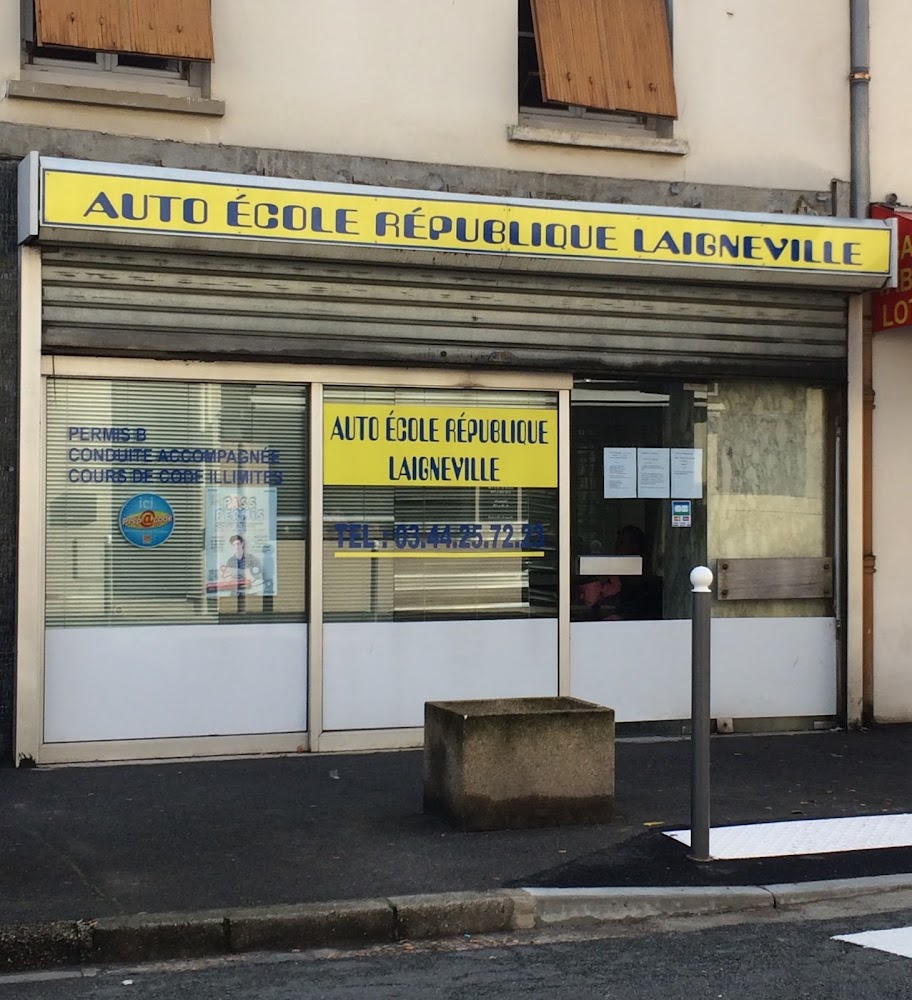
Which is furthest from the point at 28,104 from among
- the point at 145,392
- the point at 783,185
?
the point at 783,185

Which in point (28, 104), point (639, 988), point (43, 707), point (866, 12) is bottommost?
point (639, 988)

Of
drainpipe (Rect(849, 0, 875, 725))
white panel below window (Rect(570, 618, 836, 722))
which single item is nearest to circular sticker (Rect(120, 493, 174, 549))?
white panel below window (Rect(570, 618, 836, 722))

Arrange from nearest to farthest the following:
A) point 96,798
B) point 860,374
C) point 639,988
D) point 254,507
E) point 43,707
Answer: point 639,988 < point 96,798 < point 43,707 < point 254,507 < point 860,374

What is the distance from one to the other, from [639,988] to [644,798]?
305 cm

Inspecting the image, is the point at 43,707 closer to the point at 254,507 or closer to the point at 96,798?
the point at 96,798

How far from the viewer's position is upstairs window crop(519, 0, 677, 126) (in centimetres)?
1002

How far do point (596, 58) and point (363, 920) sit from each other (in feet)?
22.1

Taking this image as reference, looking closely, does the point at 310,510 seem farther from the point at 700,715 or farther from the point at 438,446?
the point at 700,715

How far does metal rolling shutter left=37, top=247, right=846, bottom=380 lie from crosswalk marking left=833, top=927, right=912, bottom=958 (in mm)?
5063

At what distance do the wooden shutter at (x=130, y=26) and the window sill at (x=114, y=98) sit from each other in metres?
0.26

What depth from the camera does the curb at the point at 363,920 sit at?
5.46m

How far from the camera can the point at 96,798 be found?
7973 mm

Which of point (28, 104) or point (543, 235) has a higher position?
point (28, 104)

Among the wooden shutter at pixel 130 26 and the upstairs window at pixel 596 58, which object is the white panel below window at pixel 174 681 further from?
the upstairs window at pixel 596 58
